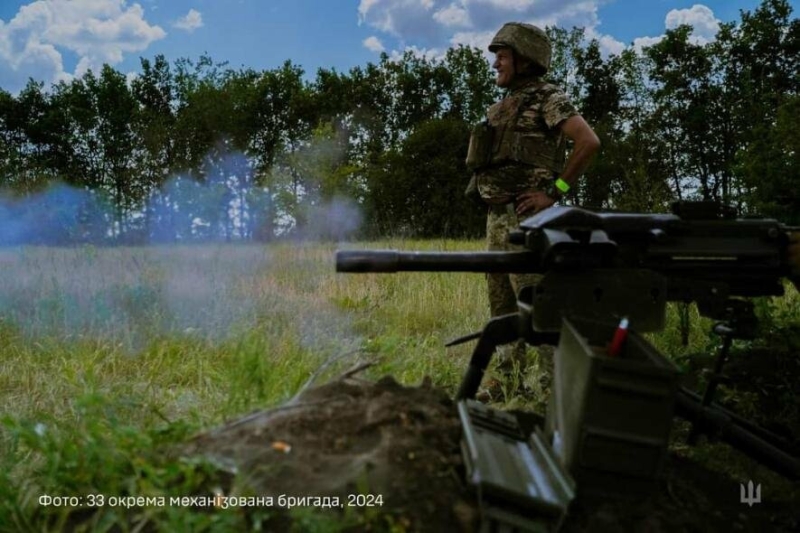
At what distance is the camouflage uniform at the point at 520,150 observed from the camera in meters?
4.85

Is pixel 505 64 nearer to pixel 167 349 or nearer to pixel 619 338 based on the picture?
pixel 619 338

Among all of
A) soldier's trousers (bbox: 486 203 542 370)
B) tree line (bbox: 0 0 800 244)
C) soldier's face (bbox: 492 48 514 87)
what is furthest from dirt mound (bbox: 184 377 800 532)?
tree line (bbox: 0 0 800 244)

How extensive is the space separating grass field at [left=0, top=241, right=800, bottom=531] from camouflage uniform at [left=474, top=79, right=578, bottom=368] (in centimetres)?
121

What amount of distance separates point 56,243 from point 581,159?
1065 cm

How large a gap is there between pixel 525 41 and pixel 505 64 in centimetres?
22

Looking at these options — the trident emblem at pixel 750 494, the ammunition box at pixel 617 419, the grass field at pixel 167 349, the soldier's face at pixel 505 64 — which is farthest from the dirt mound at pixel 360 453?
the soldier's face at pixel 505 64

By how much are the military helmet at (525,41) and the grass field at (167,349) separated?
230 cm

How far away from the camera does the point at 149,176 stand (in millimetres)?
41812

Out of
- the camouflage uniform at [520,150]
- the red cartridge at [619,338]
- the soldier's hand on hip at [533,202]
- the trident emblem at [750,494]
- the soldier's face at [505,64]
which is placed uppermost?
the soldier's face at [505,64]

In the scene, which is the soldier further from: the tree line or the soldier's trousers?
the tree line

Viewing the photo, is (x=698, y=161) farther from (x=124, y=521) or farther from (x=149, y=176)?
(x=124, y=521)

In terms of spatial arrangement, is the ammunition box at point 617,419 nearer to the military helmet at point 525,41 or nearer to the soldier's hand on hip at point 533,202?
the soldier's hand on hip at point 533,202

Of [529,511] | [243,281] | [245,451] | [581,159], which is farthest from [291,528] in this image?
[243,281]

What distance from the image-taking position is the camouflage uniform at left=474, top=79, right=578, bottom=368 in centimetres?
485
